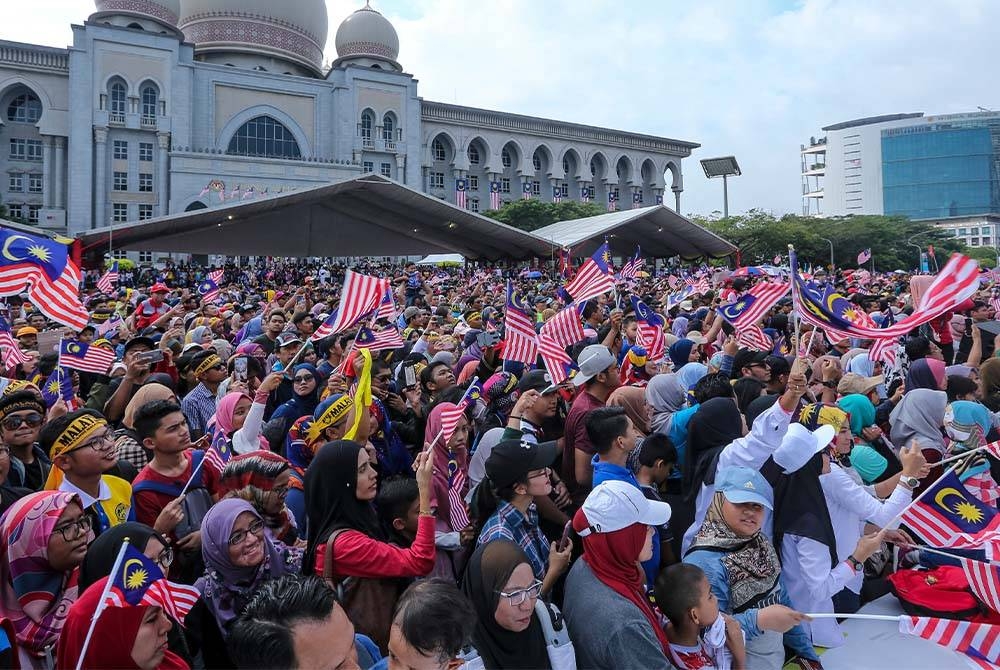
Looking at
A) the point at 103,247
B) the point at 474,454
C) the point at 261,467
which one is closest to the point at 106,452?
the point at 261,467

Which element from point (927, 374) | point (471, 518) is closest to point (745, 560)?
point (471, 518)

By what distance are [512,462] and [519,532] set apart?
0.29 m

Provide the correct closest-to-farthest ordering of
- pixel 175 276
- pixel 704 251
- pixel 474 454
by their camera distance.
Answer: pixel 474 454 → pixel 175 276 → pixel 704 251

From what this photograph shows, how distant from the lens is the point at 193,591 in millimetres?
2182

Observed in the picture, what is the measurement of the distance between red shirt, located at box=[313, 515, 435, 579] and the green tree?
42.9m

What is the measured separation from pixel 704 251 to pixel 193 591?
104 ft

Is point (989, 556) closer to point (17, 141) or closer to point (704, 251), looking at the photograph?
point (704, 251)

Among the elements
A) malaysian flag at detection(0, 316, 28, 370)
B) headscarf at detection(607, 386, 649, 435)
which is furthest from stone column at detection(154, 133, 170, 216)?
headscarf at detection(607, 386, 649, 435)

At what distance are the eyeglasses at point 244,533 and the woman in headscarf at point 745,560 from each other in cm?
172

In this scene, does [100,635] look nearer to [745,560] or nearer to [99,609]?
[99,609]

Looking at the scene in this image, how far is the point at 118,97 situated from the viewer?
3978 centimetres

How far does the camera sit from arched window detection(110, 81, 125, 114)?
3962cm

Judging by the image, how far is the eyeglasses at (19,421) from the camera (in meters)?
3.45

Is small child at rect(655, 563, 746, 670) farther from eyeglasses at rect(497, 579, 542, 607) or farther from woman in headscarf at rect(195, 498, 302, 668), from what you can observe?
woman in headscarf at rect(195, 498, 302, 668)
